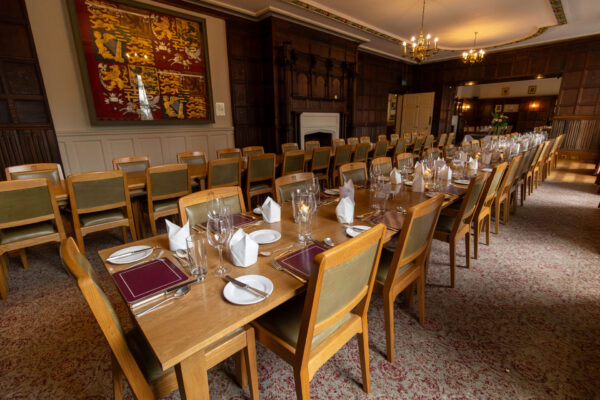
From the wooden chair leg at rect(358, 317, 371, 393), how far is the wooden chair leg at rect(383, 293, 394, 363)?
0.21 metres

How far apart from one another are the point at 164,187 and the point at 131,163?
1027 mm

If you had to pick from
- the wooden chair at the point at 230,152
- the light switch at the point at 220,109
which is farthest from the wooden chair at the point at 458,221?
the light switch at the point at 220,109

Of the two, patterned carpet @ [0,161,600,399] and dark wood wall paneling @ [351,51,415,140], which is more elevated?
dark wood wall paneling @ [351,51,415,140]

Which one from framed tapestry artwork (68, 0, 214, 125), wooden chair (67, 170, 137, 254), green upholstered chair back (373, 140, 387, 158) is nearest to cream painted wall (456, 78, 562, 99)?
green upholstered chair back (373, 140, 387, 158)

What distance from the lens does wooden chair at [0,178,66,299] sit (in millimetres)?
2008

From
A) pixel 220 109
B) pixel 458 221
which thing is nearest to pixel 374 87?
pixel 220 109

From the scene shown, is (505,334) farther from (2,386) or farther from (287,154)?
(2,386)

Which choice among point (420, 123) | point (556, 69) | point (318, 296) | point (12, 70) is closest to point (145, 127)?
point (12, 70)

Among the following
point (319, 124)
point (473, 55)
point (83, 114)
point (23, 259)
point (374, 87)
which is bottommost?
point (23, 259)

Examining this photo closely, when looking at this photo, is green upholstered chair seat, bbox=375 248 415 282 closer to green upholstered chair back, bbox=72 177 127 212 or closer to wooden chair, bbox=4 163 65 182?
green upholstered chair back, bbox=72 177 127 212

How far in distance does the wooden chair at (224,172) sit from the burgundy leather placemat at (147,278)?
183cm

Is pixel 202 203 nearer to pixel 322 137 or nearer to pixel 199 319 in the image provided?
pixel 199 319

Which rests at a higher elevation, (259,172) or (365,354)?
(259,172)

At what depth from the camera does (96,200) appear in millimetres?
2395
